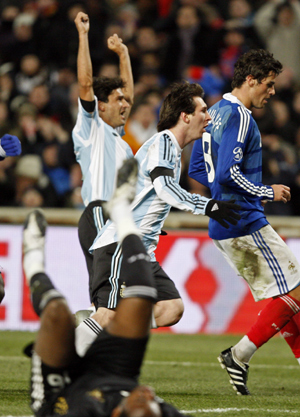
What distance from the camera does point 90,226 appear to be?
5766 mm

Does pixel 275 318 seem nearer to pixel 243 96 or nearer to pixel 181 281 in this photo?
pixel 243 96

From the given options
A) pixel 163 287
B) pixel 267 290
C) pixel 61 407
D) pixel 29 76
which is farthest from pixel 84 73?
pixel 29 76

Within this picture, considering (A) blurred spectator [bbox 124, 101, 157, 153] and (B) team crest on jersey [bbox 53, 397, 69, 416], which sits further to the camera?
(A) blurred spectator [bbox 124, 101, 157, 153]

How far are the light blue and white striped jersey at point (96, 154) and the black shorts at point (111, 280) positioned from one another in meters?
0.80

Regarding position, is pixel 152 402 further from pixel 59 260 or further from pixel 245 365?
pixel 59 260

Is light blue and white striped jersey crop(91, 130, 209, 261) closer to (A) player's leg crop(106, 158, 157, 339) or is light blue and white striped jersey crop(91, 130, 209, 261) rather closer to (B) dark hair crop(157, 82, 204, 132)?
(B) dark hair crop(157, 82, 204, 132)

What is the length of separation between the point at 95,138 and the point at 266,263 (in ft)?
5.89

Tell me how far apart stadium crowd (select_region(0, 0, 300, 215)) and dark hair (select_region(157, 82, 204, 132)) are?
514cm

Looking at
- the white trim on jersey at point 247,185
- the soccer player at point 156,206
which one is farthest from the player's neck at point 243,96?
the white trim on jersey at point 247,185

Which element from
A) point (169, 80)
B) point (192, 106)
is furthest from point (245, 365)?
point (169, 80)

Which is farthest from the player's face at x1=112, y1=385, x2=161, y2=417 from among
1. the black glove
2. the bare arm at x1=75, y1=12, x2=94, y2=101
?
the bare arm at x1=75, y1=12, x2=94, y2=101

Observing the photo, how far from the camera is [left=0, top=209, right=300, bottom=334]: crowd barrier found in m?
9.13

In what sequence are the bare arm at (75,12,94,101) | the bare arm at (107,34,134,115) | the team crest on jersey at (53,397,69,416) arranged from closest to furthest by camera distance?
the team crest on jersey at (53,397,69,416), the bare arm at (75,12,94,101), the bare arm at (107,34,134,115)

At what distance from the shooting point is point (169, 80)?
495 inches
